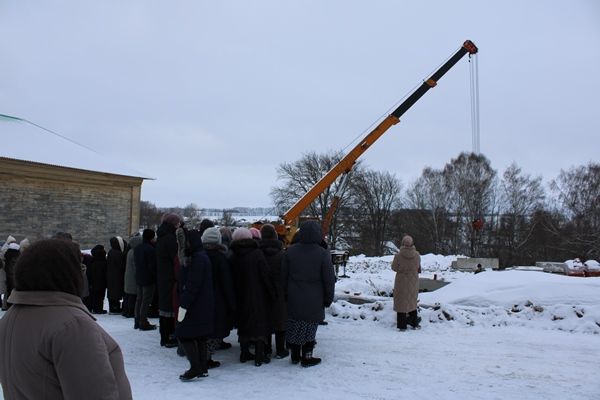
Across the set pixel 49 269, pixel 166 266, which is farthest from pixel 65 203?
pixel 49 269

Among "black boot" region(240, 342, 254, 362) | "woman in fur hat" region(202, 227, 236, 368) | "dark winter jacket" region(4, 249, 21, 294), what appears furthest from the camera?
"dark winter jacket" region(4, 249, 21, 294)

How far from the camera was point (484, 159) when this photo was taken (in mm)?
50125

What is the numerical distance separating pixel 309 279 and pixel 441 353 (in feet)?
7.97

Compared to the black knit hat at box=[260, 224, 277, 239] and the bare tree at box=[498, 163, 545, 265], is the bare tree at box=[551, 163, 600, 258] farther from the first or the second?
the black knit hat at box=[260, 224, 277, 239]

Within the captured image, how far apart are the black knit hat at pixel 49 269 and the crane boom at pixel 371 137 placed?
1258cm

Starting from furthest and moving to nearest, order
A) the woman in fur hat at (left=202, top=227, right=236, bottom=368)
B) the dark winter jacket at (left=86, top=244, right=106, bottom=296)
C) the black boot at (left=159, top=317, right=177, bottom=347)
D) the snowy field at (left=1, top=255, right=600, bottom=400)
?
the dark winter jacket at (left=86, top=244, right=106, bottom=296) → the black boot at (left=159, top=317, right=177, bottom=347) → the woman in fur hat at (left=202, top=227, right=236, bottom=368) → the snowy field at (left=1, top=255, right=600, bottom=400)

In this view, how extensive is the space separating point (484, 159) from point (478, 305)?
4291cm

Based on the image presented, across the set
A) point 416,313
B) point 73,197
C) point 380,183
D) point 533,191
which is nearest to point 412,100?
point 416,313

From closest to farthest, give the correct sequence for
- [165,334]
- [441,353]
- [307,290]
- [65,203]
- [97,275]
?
1. [307,290]
2. [441,353]
3. [165,334]
4. [97,275]
5. [65,203]

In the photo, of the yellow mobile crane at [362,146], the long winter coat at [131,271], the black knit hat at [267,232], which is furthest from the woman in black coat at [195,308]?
the yellow mobile crane at [362,146]

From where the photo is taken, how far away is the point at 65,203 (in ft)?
87.2

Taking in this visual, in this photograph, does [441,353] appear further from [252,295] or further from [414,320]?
[252,295]

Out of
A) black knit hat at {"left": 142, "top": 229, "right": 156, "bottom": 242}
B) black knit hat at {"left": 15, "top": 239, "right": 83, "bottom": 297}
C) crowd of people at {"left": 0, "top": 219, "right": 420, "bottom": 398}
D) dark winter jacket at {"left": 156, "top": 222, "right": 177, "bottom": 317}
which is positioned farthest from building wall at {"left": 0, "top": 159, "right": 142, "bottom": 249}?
black knit hat at {"left": 15, "top": 239, "right": 83, "bottom": 297}

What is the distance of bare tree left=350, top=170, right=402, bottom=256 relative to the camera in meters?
56.8
